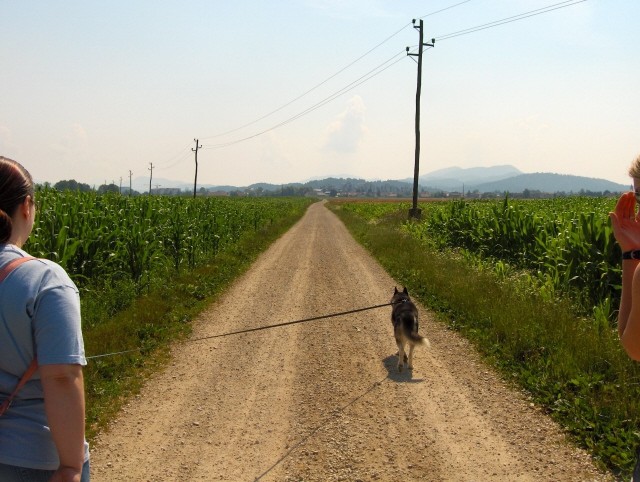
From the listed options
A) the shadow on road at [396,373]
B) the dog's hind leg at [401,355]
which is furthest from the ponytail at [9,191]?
the dog's hind leg at [401,355]

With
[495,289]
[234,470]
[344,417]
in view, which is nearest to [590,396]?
[344,417]

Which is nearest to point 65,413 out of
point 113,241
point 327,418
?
point 327,418

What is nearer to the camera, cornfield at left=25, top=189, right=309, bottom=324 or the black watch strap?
the black watch strap

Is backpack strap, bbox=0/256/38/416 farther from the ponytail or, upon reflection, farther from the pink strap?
the ponytail

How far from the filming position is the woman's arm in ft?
6.19

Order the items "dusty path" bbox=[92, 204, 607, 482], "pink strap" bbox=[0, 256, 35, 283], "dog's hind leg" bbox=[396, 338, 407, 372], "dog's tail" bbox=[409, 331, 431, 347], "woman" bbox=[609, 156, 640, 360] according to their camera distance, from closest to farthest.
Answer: "pink strap" bbox=[0, 256, 35, 283] → "woman" bbox=[609, 156, 640, 360] → "dusty path" bbox=[92, 204, 607, 482] → "dog's tail" bbox=[409, 331, 431, 347] → "dog's hind leg" bbox=[396, 338, 407, 372]

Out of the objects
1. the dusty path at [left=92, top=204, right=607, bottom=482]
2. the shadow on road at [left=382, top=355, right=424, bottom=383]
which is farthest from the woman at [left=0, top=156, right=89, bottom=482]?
the shadow on road at [left=382, top=355, right=424, bottom=383]

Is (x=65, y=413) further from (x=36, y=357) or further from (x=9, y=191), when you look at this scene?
(x=9, y=191)

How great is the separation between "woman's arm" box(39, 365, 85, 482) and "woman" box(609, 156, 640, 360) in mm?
2183

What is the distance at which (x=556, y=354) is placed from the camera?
22.2 ft

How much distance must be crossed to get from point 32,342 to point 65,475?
0.53 meters

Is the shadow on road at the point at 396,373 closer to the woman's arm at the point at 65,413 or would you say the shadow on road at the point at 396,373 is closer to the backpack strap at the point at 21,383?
the woman's arm at the point at 65,413

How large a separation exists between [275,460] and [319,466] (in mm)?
430

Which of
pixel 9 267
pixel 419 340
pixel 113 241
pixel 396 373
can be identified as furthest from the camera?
pixel 113 241
